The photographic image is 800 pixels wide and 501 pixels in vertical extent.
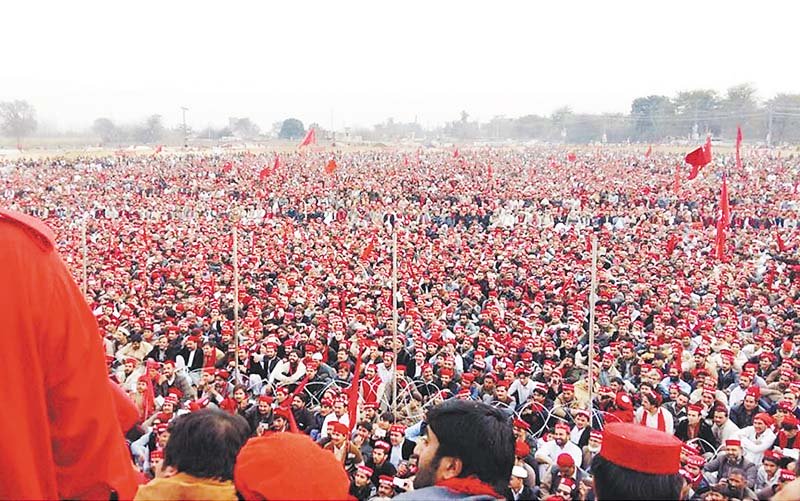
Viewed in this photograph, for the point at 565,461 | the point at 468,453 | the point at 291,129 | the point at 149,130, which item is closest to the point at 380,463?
the point at 565,461

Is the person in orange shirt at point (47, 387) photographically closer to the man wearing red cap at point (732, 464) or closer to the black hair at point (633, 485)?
the black hair at point (633, 485)

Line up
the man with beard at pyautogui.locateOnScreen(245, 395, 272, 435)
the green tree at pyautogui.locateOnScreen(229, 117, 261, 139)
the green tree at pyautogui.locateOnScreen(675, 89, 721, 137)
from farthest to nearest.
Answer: the green tree at pyautogui.locateOnScreen(229, 117, 261, 139) < the green tree at pyautogui.locateOnScreen(675, 89, 721, 137) < the man with beard at pyautogui.locateOnScreen(245, 395, 272, 435)

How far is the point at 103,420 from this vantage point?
54.1 inches

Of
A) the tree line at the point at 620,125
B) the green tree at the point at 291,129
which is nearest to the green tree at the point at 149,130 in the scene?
the tree line at the point at 620,125

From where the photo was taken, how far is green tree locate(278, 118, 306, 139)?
74.0 metres

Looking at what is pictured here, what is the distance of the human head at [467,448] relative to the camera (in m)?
1.83

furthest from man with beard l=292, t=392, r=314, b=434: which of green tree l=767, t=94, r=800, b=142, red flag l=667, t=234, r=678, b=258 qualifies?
green tree l=767, t=94, r=800, b=142

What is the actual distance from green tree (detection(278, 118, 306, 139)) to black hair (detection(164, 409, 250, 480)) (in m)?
74.1

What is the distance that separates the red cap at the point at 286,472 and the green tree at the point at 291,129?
244 feet

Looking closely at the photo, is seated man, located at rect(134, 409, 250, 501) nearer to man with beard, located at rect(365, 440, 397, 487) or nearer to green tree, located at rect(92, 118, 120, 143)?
man with beard, located at rect(365, 440, 397, 487)

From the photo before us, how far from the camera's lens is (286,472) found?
1505mm

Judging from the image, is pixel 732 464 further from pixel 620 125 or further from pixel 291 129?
pixel 291 129

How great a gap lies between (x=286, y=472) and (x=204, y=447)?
32cm

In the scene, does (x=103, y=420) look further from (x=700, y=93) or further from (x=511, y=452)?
(x=700, y=93)
